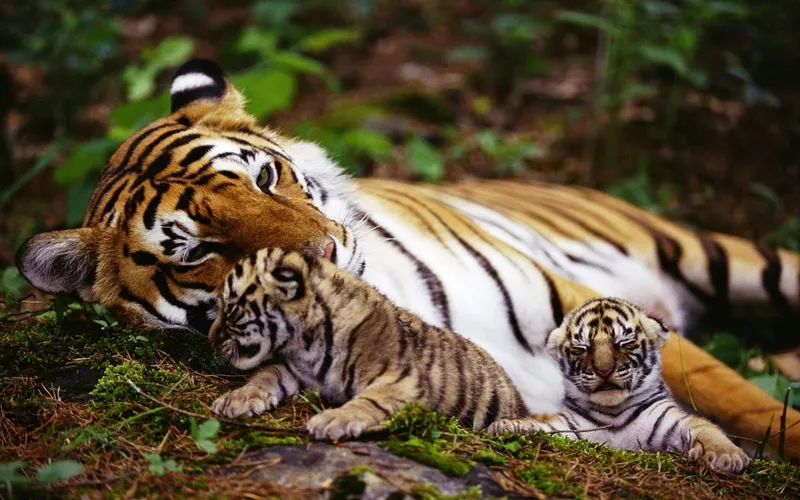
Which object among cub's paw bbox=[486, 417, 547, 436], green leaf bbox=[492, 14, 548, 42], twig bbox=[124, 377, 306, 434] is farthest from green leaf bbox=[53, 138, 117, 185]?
green leaf bbox=[492, 14, 548, 42]

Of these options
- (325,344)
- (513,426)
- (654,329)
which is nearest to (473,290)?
(654,329)

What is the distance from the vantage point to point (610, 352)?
260cm

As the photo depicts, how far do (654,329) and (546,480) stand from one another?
79cm

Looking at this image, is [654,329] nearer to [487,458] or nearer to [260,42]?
[487,458]

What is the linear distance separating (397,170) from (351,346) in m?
4.54

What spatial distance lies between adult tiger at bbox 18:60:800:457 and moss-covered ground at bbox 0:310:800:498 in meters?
0.23

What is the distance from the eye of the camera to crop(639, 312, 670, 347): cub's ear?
272 cm

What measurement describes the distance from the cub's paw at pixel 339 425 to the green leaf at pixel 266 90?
3222mm

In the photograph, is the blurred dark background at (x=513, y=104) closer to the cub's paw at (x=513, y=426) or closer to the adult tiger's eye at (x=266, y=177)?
the cub's paw at (x=513, y=426)

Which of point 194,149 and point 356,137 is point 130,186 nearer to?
point 194,149

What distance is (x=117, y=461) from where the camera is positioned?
218cm

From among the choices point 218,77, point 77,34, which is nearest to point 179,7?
point 77,34

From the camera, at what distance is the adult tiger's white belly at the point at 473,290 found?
10.6 feet

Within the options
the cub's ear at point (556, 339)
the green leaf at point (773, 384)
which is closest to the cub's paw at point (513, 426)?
the cub's ear at point (556, 339)
